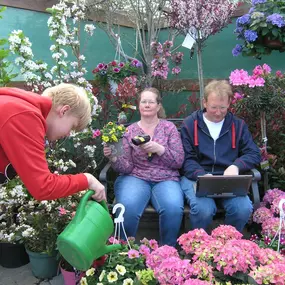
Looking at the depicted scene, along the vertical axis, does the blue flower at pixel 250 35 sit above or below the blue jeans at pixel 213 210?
above

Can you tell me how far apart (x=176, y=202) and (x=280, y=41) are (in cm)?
177

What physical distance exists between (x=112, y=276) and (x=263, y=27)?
95.9 inches

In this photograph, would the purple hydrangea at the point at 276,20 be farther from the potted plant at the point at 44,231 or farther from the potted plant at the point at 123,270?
the potted plant at the point at 44,231

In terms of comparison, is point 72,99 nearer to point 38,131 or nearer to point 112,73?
point 38,131

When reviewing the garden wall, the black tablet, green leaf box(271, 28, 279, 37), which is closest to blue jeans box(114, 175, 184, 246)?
the black tablet

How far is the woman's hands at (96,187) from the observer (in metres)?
1.71

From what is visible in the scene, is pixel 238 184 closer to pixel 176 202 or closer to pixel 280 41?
pixel 176 202

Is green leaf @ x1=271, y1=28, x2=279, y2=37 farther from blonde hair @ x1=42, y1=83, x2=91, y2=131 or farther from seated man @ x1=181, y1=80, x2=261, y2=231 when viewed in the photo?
blonde hair @ x1=42, y1=83, x2=91, y2=131

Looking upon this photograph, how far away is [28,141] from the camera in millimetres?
1452

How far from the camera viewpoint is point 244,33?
121 inches

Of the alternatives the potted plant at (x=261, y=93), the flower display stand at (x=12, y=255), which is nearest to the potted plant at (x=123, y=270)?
the flower display stand at (x=12, y=255)

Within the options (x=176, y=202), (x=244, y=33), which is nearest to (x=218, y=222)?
(x=176, y=202)

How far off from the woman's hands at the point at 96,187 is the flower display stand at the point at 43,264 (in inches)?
35.7

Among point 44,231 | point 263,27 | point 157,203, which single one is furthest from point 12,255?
point 263,27
